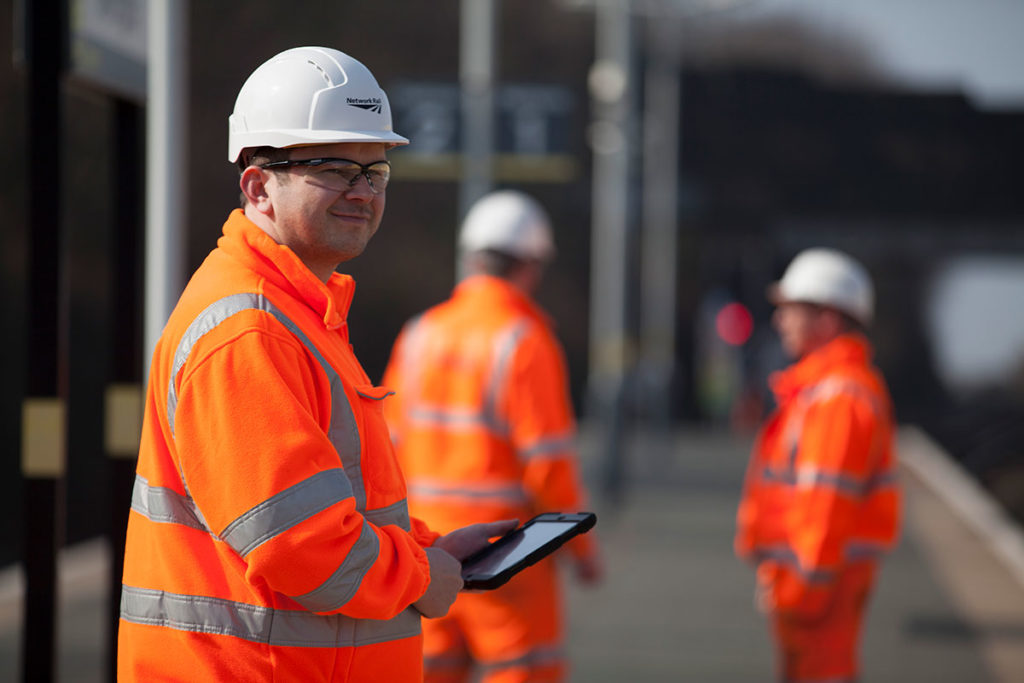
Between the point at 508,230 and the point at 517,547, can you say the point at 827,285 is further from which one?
the point at 517,547

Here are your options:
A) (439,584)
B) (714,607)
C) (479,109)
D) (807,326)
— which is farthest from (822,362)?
(479,109)

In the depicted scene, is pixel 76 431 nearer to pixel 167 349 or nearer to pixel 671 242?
pixel 671 242

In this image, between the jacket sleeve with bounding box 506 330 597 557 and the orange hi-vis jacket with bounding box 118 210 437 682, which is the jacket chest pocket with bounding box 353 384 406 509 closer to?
the orange hi-vis jacket with bounding box 118 210 437 682

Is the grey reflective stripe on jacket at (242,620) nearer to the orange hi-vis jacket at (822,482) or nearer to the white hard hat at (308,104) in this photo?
the white hard hat at (308,104)

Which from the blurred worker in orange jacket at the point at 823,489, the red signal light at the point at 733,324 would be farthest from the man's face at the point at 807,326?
the red signal light at the point at 733,324

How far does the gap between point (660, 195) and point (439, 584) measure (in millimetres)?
25797

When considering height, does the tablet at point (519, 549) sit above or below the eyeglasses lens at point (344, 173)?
below

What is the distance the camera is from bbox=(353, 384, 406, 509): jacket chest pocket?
2652 millimetres

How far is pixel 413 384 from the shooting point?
515cm

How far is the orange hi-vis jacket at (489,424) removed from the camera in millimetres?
4934

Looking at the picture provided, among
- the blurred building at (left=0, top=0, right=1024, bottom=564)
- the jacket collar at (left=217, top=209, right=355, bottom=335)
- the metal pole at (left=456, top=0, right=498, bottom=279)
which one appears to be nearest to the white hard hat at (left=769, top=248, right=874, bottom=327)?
the jacket collar at (left=217, top=209, right=355, bottom=335)

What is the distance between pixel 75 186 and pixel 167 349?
56.1ft

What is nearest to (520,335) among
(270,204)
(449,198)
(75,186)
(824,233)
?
(270,204)

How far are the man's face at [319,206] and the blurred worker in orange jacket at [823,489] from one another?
8.31ft
